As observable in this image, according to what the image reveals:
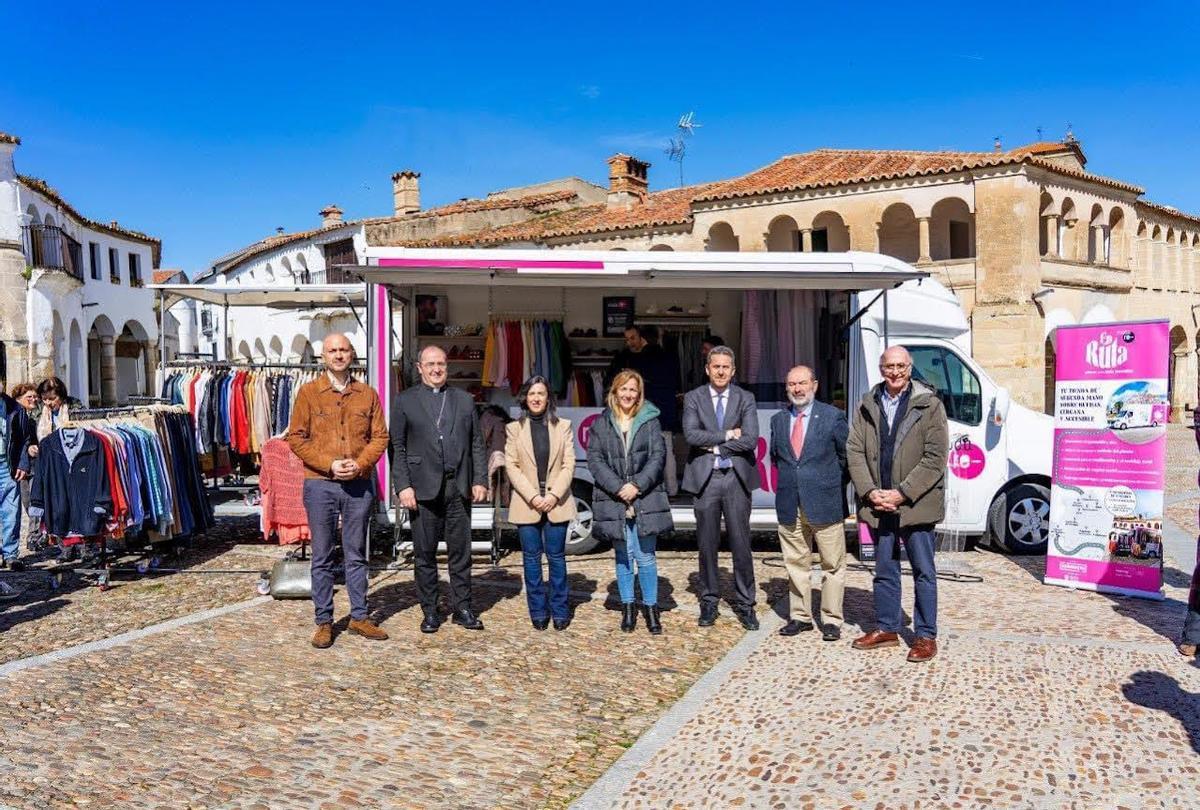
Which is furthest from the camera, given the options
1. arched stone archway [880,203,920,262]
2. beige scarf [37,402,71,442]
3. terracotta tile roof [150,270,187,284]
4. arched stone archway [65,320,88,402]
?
terracotta tile roof [150,270,187,284]

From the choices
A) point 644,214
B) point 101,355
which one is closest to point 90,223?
point 101,355

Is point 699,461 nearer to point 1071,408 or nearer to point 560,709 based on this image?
point 560,709

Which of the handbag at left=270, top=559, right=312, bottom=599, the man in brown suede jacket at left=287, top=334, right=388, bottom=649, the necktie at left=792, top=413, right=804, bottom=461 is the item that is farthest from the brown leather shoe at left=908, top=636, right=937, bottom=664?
the handbag at left=270, top=559, right=312, bottom=599

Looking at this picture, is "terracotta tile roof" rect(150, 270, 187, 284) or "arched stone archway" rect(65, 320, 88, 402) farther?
"terracotta tile roof" rect(150, 270, 187, 284)

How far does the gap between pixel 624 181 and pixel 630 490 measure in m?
25.8

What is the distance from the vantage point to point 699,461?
21.0 feet

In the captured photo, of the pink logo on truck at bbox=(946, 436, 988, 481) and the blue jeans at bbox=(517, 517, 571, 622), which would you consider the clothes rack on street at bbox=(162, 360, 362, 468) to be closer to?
the blue jeans at bbox=(517, 517, 571, 622)

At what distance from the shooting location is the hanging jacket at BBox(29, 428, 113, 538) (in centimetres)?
757

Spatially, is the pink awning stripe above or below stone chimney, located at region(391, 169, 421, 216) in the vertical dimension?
below

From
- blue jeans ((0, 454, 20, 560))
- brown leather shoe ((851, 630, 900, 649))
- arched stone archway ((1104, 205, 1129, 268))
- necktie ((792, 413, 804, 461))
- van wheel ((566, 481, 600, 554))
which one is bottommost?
brown leather shoe ((851, 630, 900, 649))

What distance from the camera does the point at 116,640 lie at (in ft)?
20.2

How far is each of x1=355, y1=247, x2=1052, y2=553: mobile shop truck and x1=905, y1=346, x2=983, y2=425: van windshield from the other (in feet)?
0.04

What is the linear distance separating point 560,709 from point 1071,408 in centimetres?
506

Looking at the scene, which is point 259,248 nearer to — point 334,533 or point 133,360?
point 133,360
